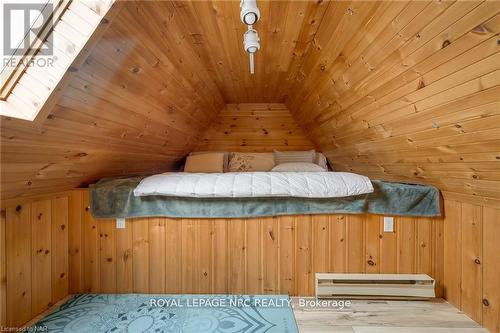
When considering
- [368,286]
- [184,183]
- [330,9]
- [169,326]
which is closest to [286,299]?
[368,286]

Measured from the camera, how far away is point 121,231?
180 cm

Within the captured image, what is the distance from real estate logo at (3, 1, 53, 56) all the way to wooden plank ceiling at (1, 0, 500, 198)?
0.56ft

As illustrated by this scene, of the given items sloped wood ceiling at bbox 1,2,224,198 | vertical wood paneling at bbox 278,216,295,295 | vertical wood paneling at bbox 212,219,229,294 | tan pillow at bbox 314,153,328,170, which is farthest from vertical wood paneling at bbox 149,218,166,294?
tan pillow at bbox 314,153,328,170

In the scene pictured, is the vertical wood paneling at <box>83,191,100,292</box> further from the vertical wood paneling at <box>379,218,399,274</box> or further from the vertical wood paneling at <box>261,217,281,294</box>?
the vertical wood paneling at <box>379,218,399,274</box>

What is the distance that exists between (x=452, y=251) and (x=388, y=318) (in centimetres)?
69

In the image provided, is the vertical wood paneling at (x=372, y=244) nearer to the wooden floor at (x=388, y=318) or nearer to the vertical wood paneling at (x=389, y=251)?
the vertical wood paneling at (x=389, y=251)

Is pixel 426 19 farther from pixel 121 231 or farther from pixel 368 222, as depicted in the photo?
pixel 121 231

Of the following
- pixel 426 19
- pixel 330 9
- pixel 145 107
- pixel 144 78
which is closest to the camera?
pixel 426 19

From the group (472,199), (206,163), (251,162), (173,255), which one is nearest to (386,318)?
(472,199)

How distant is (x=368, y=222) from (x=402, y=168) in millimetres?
492

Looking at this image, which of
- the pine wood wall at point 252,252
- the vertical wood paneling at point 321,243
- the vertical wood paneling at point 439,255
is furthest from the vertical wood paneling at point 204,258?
the vertical wood paneling at point 439,255

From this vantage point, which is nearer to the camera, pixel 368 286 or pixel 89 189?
pixel 368 286

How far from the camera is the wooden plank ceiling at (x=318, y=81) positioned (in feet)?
3.01

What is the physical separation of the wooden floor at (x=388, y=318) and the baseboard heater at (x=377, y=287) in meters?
0.06
